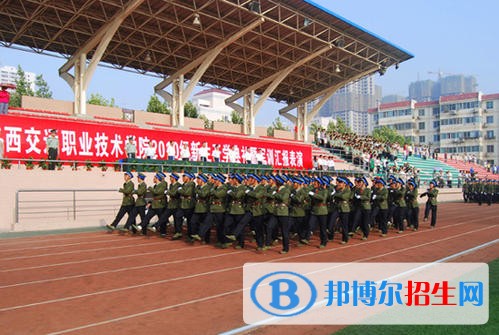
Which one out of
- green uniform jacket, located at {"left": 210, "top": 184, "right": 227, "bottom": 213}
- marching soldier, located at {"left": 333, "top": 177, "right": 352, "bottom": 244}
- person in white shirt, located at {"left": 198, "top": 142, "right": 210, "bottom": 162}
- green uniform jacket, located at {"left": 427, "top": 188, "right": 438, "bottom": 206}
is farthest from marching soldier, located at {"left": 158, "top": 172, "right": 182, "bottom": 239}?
green uniform jacket, located at {"left": 427, "top": 188, "right": 438, "bottom": 206}

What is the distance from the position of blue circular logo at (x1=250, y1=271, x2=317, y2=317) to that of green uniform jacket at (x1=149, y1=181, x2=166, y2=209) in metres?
5.16

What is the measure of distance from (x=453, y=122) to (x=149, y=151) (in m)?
69.8

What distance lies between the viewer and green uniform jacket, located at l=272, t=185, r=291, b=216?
9.49 meters

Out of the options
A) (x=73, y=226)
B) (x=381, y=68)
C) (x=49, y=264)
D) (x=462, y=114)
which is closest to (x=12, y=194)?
(x=73, y=226)

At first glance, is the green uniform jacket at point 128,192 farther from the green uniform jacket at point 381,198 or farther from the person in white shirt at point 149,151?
the green uniform jacket at point 381,198

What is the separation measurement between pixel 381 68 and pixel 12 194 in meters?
26.7

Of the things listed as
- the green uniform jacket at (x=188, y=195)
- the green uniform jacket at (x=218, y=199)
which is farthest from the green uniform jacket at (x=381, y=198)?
the green uniform jacket at (x=188, y=195)

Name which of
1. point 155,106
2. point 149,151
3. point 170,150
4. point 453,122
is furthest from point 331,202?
point 453,122

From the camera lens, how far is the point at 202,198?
10766 mm

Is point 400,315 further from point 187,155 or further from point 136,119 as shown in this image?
point 136,119

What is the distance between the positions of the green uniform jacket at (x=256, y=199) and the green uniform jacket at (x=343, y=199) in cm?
222

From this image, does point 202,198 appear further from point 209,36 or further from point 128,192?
point 209,36

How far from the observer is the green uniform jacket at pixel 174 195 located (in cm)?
1137

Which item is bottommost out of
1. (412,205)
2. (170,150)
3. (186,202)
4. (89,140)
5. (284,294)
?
(284,294)
